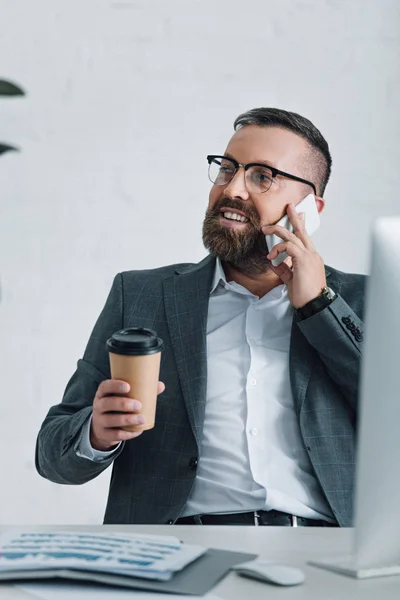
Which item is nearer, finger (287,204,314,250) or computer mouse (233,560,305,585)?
computer mouse (233,560,305,585)

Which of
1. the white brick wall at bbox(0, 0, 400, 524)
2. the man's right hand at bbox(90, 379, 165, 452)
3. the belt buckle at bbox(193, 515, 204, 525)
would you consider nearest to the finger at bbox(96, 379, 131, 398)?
the man's right hand at bbox(90, 379, 165, 452)

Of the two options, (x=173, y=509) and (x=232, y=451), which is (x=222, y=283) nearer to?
(x=232, y=451)

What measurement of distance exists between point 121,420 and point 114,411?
29 mm

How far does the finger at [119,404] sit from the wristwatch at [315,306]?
59 centimetres

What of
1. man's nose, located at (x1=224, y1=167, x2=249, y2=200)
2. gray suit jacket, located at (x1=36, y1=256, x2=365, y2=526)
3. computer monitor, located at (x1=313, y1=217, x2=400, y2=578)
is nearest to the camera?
computer monitor, located at (x1=313, y1=217, x2=400, y2=578)

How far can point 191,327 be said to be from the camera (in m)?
1.85

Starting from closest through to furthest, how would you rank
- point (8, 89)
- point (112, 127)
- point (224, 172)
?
point (8, 89) < point (224, 172) < point (112, 127)

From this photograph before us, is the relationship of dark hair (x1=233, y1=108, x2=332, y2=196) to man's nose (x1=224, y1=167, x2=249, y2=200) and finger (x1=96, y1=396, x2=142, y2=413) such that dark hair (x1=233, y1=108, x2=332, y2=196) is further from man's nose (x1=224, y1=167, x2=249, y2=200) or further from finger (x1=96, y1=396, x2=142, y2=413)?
finger (x1=96, y1=396, x2=142, y2=413)

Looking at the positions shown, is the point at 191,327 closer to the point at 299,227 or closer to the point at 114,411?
the point at 299,227

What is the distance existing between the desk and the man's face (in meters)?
0.75

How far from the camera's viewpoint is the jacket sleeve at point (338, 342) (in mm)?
1758

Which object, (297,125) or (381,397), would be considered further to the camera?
(297,125)

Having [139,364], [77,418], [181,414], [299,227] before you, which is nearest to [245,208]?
[299,227]

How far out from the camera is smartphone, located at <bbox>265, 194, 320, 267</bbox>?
73.8 inches
